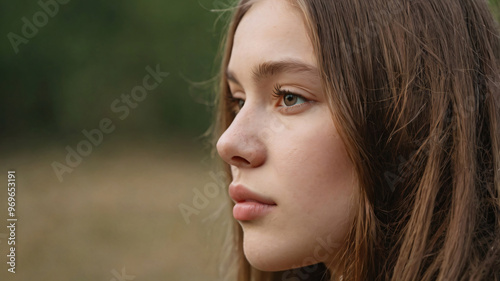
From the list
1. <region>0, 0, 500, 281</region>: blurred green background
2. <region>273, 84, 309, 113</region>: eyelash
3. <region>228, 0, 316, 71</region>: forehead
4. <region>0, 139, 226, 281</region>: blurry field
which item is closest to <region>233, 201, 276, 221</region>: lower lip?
<region>273, 84, 309, 113</region>: eyelash

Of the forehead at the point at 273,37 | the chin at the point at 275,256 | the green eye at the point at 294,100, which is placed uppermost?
the forehead at the point at 273,37

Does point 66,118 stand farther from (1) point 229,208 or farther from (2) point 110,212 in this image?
(1) point 229,208

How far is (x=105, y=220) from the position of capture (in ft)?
14.3

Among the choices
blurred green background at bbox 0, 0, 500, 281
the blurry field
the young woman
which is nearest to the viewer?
the young woman

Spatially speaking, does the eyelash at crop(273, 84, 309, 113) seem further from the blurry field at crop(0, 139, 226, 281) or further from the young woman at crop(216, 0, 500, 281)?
the blurry field at crop(0, 139, 226, 281)

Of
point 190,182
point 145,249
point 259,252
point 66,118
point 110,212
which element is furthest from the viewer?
point 66,118

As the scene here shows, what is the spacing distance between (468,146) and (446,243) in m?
0.22

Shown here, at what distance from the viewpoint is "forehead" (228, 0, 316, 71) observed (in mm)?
1318

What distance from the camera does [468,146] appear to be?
1237 millimetres

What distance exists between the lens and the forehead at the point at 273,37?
132cm

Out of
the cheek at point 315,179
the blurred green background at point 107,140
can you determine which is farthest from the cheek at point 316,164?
the blurred green background at point 107,140

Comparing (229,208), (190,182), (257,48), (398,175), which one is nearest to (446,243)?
(398,175)

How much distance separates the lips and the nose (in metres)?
0.06

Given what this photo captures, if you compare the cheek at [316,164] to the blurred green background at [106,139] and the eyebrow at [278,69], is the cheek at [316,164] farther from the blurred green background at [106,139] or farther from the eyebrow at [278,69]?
the blurred green background at [106,139]
